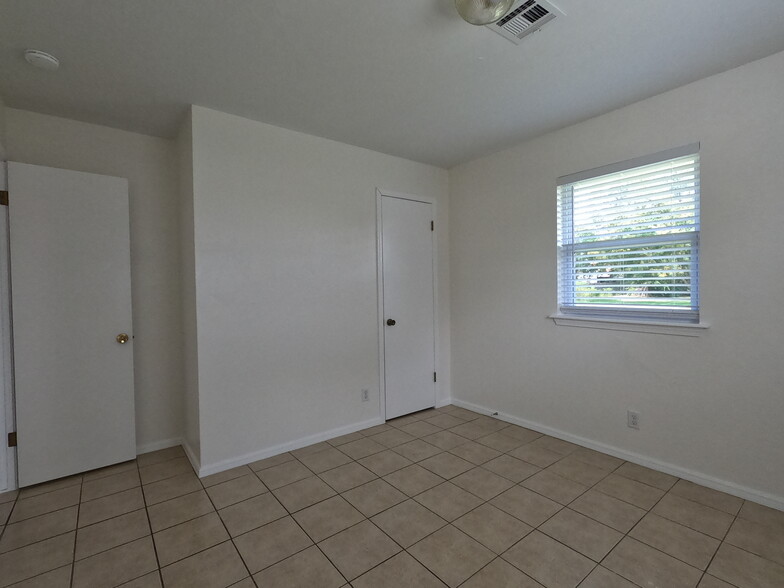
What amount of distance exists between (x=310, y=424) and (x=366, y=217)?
1910 millimetres

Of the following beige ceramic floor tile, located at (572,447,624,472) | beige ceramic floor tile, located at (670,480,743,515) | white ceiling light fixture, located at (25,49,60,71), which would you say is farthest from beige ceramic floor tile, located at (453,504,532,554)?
white ceiling light fixture, located at (25,49,60,71)

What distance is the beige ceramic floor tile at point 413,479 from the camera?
242 cm

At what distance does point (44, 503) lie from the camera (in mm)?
2318

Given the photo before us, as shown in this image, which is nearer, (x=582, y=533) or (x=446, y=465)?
(x=582, y=533)

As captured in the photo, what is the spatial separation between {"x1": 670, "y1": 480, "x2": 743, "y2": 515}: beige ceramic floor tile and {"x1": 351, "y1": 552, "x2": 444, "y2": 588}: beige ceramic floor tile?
1.71m

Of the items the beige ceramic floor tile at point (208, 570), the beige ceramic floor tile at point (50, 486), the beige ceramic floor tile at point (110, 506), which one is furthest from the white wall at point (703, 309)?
the beige ceramic floor tile at point (50, 486)

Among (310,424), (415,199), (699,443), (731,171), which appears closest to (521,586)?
(699,443)

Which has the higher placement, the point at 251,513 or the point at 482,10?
the point at 482,10

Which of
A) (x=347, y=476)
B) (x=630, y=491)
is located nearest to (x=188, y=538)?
(x=347, y=476)

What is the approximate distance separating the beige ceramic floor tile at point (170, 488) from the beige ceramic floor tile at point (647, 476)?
2912 mm

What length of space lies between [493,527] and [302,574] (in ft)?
3.34

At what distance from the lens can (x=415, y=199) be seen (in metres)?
3.84

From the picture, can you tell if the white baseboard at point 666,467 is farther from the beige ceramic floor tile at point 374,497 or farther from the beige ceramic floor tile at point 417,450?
the beige ceramic floor tile at point 374,497

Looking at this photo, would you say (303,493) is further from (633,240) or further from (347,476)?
(633,240)
